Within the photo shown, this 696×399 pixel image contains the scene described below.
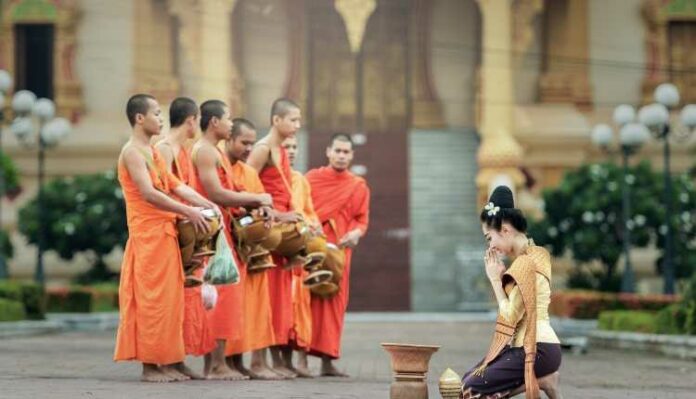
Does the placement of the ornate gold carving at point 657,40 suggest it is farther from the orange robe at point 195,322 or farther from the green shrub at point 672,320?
the orange robe at point 195,322

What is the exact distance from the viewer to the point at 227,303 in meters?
12.9

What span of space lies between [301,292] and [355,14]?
18268mm

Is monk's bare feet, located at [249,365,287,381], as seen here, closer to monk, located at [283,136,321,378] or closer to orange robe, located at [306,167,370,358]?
monk, located at [283,136,321,378]

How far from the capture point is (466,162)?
111 feet

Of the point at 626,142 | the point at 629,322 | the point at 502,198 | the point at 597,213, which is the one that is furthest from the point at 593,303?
the point at 502,198

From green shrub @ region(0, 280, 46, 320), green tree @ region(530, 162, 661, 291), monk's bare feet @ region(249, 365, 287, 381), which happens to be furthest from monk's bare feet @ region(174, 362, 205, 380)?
green tree @ region(530, 162, 661, 291)

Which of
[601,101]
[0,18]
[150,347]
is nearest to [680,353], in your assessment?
→ [150,347]

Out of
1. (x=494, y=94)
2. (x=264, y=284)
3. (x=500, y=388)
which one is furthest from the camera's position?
(x=494, y=94)

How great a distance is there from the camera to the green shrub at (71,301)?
26.1 m

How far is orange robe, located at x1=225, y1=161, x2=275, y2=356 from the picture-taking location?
13195 mm

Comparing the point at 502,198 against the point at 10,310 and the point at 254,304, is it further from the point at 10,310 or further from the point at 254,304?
the point at 10,310

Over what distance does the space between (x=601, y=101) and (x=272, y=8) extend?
6681 millimetres

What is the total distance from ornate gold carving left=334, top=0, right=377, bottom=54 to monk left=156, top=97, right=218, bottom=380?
18883 mm

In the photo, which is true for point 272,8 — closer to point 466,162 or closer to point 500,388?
point 466,162
